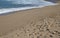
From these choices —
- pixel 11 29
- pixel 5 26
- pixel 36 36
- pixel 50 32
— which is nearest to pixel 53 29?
pixel 50 32

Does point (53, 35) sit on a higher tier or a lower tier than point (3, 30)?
higher

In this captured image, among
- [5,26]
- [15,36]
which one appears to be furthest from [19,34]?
[5,26]

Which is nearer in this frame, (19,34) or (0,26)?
(19,34)

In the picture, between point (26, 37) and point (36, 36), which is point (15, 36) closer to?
point (26, 37)

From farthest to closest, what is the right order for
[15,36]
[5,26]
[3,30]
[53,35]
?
[5,26] → [3,30] → [15,36] → [53,35]

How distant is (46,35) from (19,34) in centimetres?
48

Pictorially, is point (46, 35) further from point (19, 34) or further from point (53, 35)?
point (19, 34)

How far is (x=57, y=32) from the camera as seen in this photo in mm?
2355

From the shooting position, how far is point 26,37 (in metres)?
2.33

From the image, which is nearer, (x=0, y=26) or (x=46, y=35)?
(x=46, y=35)

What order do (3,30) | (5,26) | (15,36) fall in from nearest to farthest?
(15,36), (3,30), (5,26)

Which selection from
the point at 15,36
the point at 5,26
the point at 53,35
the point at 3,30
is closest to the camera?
the point at 53,35

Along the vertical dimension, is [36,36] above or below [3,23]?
above

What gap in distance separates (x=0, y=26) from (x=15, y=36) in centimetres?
79
